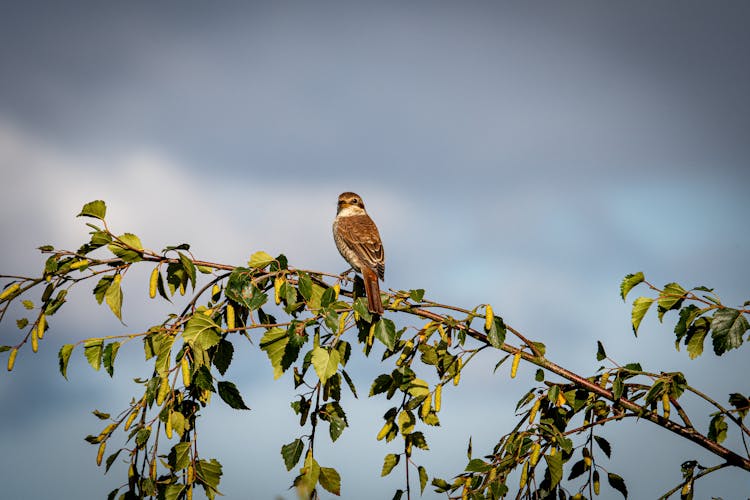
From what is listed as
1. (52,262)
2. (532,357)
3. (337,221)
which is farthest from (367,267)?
(52,262)

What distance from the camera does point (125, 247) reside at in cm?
439

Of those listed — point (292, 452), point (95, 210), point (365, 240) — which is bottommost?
point (292, 452)

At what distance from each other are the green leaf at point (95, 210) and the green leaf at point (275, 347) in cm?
148

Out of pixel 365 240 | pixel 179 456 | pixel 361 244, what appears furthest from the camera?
pixel 365 240

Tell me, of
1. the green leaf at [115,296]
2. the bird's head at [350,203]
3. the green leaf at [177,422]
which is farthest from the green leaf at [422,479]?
the bird's head at [350,203]

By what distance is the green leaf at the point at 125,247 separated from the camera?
438 cm

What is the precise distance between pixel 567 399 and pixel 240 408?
232 centimetres

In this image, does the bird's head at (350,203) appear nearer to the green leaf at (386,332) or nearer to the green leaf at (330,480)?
the green leaf at (386,332)

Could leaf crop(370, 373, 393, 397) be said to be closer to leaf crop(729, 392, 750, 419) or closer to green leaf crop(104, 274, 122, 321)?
green leaf crop(104, 274, 122, 321)

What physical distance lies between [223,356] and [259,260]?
0.68 meters

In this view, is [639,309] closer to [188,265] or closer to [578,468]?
[578,468]

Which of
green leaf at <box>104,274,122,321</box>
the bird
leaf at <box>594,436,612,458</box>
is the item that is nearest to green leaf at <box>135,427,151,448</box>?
green leaf at <box>104,274,122,321</box>

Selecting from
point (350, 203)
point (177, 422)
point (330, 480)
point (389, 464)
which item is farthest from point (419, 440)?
point (350, 203)

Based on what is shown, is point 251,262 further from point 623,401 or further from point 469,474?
point 623,401
